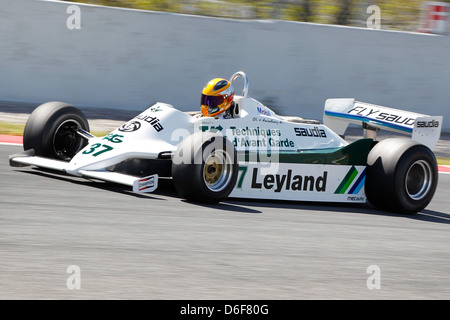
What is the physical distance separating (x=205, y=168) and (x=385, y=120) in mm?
2260

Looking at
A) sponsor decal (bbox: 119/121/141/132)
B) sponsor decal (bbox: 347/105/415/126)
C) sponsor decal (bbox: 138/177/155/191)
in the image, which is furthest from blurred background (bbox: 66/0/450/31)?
sponsor decal (bbox: 138/177/155/191)

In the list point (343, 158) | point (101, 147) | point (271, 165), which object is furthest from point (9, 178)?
point (343, 158)

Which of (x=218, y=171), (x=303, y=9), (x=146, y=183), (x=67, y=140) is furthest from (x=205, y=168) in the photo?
(x=303, y=9)

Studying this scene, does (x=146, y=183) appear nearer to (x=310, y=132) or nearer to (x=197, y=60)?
(x=310, y=132)

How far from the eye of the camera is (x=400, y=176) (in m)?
6.42

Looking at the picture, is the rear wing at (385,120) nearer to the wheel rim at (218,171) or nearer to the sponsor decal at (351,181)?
the sponsor decal at (351,181)

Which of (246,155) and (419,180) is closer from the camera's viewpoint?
(246,155)

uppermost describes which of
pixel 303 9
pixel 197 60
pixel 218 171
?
pixel 303 9

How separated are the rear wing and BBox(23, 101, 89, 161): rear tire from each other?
2.68 m

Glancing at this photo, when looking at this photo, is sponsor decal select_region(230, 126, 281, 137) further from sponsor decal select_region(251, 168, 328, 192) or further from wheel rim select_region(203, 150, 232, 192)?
wheel rim select_region(203, 150, 232, 192)

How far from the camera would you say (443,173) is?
9.44 m

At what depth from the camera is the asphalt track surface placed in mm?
3826

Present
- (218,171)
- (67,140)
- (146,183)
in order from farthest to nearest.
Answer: (67,140)
(218,171)
(146,183)

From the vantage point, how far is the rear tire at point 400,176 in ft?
21.1
